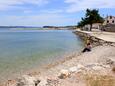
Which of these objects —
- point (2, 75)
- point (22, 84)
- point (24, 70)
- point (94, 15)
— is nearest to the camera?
point (22, 84)

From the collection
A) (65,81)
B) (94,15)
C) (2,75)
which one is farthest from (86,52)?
(94,15)

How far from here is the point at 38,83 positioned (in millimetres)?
10836

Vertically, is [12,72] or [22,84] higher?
[22,84]

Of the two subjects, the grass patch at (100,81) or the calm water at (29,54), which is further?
the calm water at (29,54)

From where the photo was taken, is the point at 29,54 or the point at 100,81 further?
the point at 29,54

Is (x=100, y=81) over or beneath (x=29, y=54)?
over

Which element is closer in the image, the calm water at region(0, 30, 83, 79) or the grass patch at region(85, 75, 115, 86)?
the grass patch at region(85, 75, 115, 86)

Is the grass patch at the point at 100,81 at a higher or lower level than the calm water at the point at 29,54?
higher

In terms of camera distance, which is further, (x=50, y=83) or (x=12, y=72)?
(x=12, y=72)

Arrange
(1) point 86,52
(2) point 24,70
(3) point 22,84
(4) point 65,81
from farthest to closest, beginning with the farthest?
(1) point 86,52
(2) point 24,70
(4) point 65,81
(3) point 22,84

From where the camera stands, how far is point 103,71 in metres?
14.0

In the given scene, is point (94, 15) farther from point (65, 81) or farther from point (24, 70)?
point (65, 81)

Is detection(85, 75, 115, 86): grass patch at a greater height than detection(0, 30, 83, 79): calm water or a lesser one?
greater

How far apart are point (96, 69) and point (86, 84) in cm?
339
